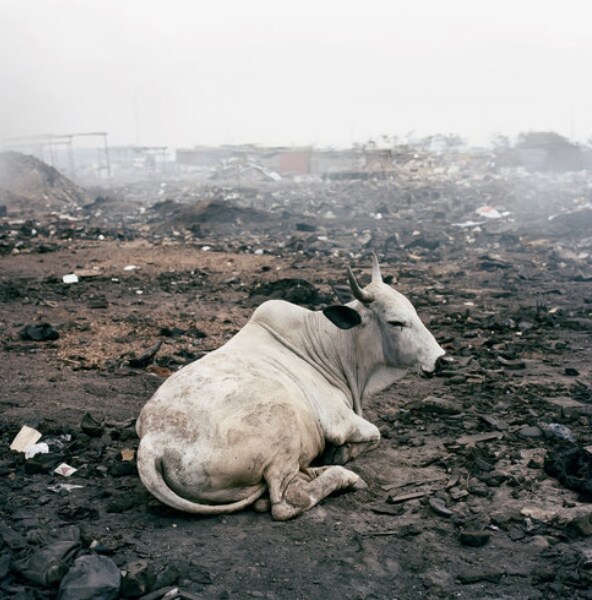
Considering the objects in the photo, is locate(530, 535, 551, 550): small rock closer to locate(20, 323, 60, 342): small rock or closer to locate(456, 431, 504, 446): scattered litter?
locate(456, 431, 504, 446): scattered litter

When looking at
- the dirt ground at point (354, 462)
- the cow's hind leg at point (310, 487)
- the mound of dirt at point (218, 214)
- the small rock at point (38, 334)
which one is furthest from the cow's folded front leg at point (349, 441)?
the mound of dirt at point (218, 214)

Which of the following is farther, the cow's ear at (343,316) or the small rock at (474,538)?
the cow's ear at (343,316)

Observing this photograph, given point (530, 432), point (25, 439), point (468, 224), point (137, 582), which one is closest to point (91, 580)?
point (137, 582)

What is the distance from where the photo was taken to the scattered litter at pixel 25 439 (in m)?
4.84

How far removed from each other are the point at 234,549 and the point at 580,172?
121ft

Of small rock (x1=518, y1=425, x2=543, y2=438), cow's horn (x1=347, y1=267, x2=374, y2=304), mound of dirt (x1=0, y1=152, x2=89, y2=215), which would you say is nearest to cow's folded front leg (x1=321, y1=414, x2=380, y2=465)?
cow's horn (x1=347, y1=267, x2=374, y2=304)

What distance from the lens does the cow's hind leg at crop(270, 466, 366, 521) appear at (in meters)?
3.98

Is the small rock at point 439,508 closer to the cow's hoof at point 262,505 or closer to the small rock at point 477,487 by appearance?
the small rock at point 477,487

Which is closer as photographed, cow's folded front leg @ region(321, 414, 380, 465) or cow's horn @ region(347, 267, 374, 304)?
cow's folded front leg @ region(321, 414, 380, 465)

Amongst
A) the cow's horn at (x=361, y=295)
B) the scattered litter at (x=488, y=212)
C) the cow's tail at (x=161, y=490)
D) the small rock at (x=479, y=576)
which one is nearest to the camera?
the small rock at (x=479, y=576)

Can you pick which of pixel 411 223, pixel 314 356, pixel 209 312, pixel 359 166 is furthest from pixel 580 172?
pixel 314 356

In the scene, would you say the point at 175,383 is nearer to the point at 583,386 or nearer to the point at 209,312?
the point at 583,386

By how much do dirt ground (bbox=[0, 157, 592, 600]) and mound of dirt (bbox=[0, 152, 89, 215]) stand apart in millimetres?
11969

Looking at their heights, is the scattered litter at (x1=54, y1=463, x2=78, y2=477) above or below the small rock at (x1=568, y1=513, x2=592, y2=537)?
below
